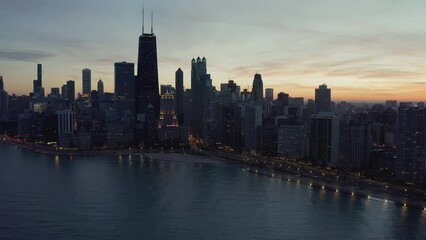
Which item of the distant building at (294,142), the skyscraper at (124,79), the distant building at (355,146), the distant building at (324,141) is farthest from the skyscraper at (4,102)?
the distant building at (355,146)

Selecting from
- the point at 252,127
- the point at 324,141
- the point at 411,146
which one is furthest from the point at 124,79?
the point at 411,146

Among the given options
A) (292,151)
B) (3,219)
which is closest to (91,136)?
(292,151)

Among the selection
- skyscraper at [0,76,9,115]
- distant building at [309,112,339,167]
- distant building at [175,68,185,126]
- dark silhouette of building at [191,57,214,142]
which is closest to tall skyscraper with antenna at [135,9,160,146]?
dark silhouette of building at [191,57,214,142]

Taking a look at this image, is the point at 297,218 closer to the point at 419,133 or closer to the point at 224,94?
the point at 419,133

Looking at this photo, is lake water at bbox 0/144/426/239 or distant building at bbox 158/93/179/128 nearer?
lake water at bbox 0/144/426/239

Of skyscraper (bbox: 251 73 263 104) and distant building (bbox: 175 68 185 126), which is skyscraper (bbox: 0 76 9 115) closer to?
distant building (bbox: 175 68 185 126)

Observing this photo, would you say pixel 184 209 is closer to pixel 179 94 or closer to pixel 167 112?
pixel 167 112
